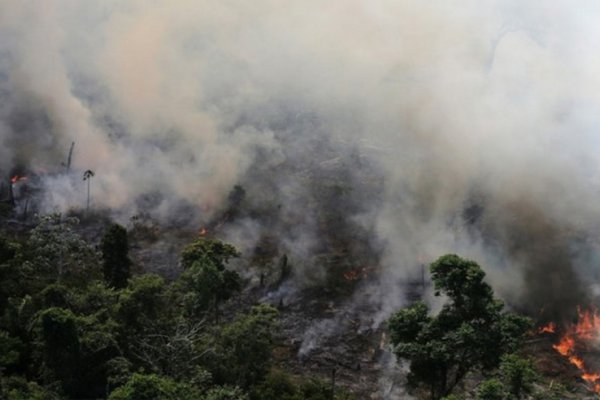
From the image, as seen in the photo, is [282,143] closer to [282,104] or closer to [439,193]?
[282,104]

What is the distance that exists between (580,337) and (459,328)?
2632 centimetres

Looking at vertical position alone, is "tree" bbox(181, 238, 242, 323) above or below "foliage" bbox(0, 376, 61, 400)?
above

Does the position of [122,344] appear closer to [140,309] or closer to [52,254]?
[140,309]

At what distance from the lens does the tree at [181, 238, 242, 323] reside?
173ft

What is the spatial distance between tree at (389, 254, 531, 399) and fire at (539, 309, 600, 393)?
804 inches

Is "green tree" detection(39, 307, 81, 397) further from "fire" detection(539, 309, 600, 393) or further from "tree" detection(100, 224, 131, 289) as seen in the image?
"fire" detection(539, 309, 600, 393)

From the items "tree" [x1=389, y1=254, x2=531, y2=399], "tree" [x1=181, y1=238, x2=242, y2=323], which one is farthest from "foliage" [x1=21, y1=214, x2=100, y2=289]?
"tree" [x1=389, y1=254, x2=531, y2=399]

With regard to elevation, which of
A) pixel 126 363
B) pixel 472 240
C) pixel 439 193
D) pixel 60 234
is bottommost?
pixel 126 363

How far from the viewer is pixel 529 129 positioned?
88188 mm

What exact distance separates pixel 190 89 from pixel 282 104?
16.2 meters

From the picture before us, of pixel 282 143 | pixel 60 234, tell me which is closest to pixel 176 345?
pixel 60 234

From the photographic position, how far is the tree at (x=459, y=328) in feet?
125

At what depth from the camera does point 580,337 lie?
5866 cm

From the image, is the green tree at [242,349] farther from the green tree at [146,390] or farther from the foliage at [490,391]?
the foliage at [490,391]
